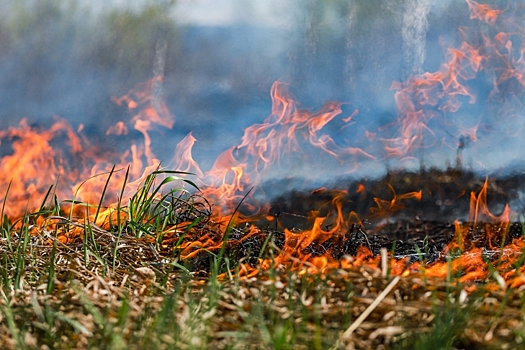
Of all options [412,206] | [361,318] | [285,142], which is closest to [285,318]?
[361,318]

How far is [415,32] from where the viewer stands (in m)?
4.56

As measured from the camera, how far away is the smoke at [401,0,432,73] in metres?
4.48

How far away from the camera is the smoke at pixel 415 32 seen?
4477 mm

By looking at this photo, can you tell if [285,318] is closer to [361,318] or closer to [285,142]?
[361,318]

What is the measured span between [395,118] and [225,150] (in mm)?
1227

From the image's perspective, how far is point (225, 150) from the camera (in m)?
4.30

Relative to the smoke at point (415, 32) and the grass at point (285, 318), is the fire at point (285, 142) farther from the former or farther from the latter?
the grass at point (285, 318)

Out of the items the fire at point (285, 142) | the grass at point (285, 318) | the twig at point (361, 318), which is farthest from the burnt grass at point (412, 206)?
the twig at point (361, 318)

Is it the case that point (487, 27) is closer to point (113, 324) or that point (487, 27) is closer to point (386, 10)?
point (386, 10)

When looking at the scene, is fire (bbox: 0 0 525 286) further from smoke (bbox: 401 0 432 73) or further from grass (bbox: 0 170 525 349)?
grass (bbox: 0 170 525 349)

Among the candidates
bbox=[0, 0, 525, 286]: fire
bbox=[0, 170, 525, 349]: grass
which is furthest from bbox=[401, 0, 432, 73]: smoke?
bbox=[0, 170, 525, 349]: grass

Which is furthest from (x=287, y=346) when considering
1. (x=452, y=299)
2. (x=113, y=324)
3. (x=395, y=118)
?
(x=395, y=118)

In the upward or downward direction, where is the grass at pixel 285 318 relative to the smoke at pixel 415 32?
downward

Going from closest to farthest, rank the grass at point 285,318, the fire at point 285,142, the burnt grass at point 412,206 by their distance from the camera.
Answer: the grass at point 285,318, the burnt grass at point 412,206, the fire at point 285,142
